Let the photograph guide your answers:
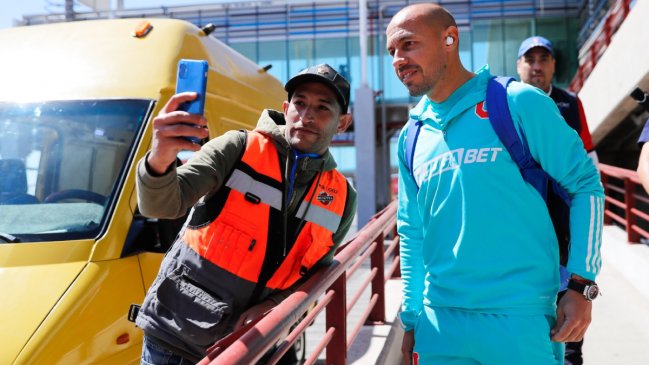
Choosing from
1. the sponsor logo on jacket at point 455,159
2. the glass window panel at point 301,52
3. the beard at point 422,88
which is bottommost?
the sponsor logo on jacket at point 455,159

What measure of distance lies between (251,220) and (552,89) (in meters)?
2.04

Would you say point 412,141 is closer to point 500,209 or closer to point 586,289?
point 500,209

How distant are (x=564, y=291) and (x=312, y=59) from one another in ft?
74.7

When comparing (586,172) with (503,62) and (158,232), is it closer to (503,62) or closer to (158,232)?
(158,232)

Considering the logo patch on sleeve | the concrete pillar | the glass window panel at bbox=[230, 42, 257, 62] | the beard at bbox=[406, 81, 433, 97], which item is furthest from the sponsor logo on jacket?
the glass window panel at bbox=[230, 42, 257, 62]

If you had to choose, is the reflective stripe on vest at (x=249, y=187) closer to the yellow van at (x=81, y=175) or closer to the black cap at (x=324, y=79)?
the black cap at (x=324, y=79)

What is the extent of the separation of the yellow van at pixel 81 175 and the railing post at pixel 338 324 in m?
1.06

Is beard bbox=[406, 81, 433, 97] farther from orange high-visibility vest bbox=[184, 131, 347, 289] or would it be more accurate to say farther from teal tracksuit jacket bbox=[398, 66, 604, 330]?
orange high-visibility vest bbox=[184, 131, 347, 289]

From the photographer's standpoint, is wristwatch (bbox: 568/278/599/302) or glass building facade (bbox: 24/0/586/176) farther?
glass building facade (bbox: 24/0/586/176)

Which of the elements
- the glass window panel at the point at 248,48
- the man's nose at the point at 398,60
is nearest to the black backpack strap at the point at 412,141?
the man's nose at the point at 398,60

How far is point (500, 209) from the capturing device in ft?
6.06

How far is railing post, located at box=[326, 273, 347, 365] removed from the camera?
302cm

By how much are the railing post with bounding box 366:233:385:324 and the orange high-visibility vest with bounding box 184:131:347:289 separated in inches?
72.2

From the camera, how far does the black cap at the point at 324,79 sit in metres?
2.46
